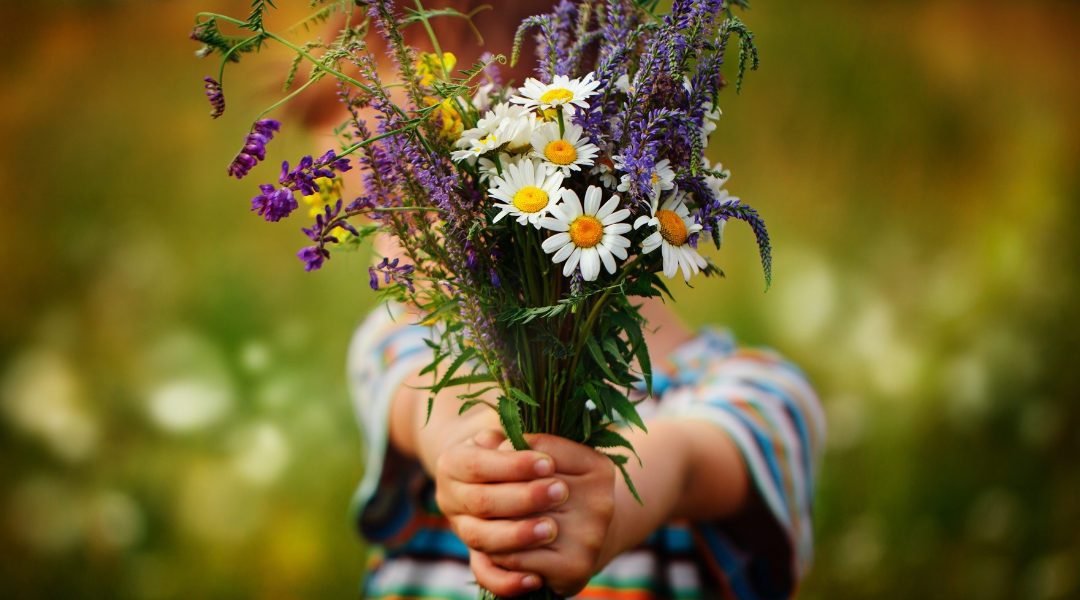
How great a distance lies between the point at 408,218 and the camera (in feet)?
1.44

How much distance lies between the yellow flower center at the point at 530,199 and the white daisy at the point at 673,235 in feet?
0.15

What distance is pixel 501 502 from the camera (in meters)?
0.47

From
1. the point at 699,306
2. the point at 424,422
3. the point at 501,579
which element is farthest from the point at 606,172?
the point at 699,306

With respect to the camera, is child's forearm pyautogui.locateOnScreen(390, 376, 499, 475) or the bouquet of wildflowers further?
child's forearm pyautogui.locateOnScreen(390, 376, 499, 475)

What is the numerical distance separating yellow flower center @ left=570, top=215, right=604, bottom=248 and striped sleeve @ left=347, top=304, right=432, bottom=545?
13.1 inches

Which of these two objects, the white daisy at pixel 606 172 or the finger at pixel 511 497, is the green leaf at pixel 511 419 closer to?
the finger at pixel 511 497

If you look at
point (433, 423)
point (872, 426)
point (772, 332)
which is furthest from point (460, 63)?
point (872, 426)

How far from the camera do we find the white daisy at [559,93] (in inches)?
15.8

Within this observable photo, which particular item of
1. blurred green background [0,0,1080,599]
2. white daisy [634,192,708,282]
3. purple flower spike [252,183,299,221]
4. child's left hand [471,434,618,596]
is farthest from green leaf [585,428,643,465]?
blurred green background [0,0,1080,599]

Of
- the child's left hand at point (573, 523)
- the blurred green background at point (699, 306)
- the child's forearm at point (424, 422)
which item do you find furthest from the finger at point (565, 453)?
the blurred green background at point (699, 306)

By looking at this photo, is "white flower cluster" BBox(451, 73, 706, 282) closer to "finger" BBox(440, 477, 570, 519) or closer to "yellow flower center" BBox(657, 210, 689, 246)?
"yellow flower center" BBox(657, 210, 689, 246)

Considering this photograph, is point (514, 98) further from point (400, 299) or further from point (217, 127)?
point (217, 127)

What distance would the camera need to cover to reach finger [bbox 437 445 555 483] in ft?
1.51

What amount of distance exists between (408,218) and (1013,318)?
3.45 feet
